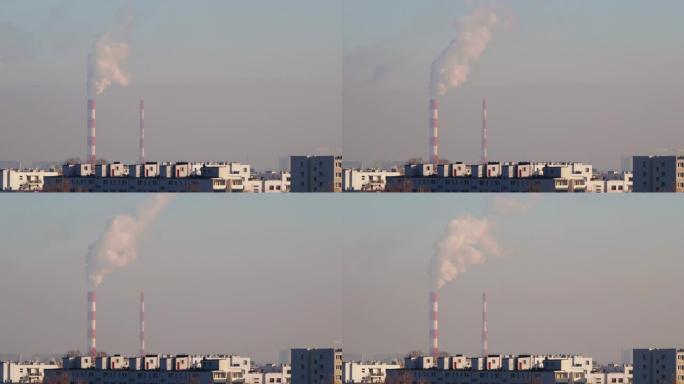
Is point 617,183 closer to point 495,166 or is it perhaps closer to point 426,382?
point 495,166

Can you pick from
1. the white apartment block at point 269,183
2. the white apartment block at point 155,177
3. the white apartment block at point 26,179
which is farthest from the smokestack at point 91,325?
the white apartment block at point 269,183

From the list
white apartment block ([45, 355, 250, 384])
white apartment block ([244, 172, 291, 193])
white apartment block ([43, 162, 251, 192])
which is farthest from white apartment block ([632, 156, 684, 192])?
white apartment block ([45, 355, 250, 384])

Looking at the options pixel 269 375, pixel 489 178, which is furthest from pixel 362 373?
pixel 489 178

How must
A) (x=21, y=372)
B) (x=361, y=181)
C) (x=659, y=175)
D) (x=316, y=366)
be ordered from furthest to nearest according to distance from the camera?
(x=659, y=175) → (x=361, y=181) → (x=21, y=372) → (x=316, y=366)

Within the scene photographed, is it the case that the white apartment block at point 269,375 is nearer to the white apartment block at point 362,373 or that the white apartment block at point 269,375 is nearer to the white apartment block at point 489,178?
the white apartment block at point 362,373

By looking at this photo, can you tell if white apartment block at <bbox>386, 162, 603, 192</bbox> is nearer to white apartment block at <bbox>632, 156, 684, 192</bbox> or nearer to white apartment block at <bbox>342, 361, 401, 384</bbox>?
white apartment block at <bbox>632, 156, 684, 192</bbox>

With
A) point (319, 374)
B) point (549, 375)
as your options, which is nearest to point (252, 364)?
point (319, 374)

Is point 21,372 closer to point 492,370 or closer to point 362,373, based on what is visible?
point 362,373
